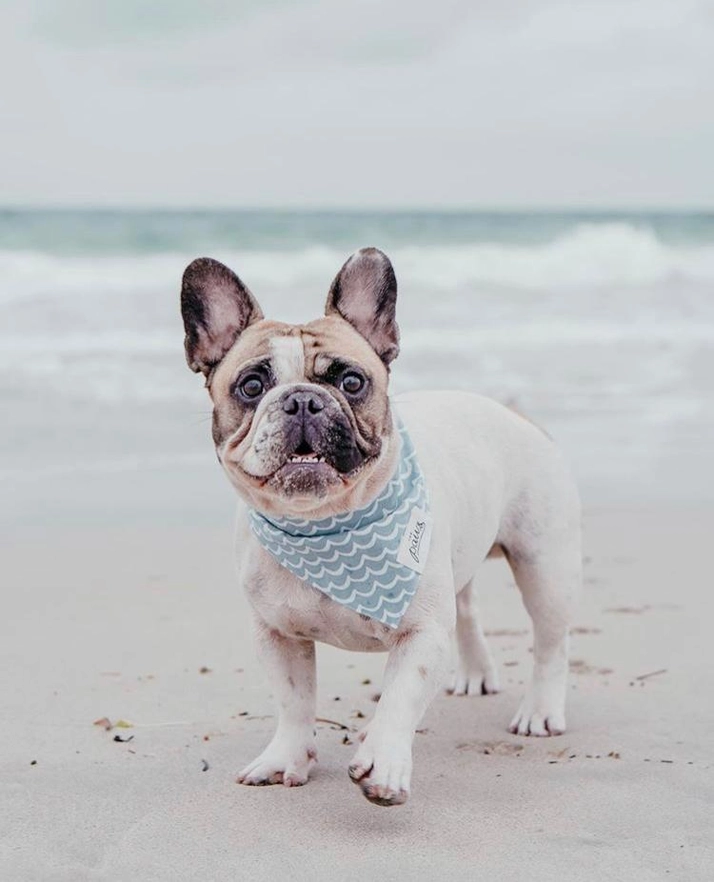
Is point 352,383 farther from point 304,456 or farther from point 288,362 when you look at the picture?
point 304,456

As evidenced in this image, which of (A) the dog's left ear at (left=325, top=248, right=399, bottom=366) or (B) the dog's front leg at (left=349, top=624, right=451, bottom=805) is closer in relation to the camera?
(B) the dog's front leg at (left=349, top=624, right=451, bottom=805)

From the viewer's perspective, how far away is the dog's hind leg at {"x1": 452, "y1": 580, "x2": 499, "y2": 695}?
5.41 meters

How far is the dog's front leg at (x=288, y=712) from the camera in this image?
423cm

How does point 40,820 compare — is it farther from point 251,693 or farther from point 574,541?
point 574,541

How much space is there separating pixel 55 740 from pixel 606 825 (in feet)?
5.77

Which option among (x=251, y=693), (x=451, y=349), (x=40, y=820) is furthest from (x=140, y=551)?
(x=451, y=349)

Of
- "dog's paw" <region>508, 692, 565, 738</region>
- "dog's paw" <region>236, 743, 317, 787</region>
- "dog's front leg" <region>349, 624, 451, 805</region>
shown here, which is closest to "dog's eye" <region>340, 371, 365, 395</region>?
"dog's front leg" <region>349, 624, 451, 805</region>

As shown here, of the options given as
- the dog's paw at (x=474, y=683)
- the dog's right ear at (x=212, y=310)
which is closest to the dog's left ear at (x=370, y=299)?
the dog's right ear at (x=212, y=310)

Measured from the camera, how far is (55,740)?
4.64m

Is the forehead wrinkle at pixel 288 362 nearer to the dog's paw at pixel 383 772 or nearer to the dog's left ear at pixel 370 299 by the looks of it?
the dog's left ear at pixel 370 299

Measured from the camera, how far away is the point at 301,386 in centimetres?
381

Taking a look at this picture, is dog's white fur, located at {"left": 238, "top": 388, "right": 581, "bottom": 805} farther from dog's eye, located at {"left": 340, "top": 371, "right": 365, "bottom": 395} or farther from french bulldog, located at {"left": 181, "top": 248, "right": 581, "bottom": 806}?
dog's eye, located at {"left": 340, "top": 371, "right": 365, "bottom": 395}

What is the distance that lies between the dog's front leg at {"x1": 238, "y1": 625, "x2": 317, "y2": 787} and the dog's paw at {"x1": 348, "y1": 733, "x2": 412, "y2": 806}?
1.73 ft

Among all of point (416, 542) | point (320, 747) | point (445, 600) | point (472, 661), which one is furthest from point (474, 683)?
point (416, 542)
